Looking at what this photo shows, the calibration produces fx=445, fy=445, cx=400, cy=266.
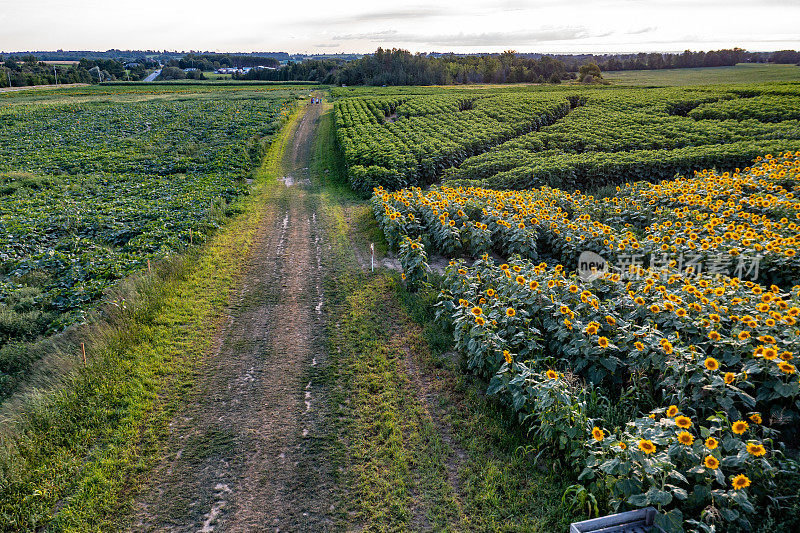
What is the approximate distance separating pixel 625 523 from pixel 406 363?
160 inches

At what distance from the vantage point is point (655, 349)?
5621 millimetres

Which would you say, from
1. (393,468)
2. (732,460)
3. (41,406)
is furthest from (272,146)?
(732,460)

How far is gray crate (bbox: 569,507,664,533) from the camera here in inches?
152

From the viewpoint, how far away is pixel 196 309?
9.23 metres

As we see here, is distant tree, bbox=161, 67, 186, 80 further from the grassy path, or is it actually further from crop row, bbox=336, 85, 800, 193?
the grassy path

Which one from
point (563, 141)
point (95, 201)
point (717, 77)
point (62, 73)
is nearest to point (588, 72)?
point (717, 77)

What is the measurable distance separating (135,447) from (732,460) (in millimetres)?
6752

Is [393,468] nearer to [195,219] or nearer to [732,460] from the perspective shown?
[732,460]

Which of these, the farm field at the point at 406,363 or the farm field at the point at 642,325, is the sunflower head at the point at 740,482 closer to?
the farm field at the point at 642,325

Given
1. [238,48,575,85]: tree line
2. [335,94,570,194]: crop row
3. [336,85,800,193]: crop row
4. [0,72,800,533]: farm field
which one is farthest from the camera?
[238,48,575,85]: tree line

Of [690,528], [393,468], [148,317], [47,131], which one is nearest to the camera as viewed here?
[690,528]

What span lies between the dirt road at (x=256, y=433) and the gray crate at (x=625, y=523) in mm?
2612

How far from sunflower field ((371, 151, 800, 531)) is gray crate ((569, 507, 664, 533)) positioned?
4.1 inches

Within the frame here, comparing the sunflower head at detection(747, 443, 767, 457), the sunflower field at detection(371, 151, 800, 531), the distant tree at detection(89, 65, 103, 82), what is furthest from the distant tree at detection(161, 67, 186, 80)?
the sunflower head at detection(747, 443, 767, 457)
